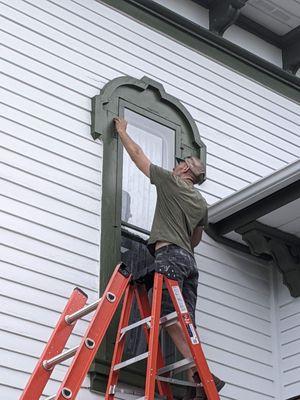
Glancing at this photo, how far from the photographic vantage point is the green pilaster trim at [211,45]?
32.5ft

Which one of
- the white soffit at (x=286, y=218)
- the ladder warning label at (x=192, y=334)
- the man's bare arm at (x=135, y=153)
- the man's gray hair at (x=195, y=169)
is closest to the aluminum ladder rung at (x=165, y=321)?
the ladder warning label at (x=192, y=334)

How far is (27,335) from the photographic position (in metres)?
7.46

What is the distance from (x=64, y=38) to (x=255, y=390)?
3.53 m

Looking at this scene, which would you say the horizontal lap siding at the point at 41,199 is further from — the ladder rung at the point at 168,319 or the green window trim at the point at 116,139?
the ladder rung at the point at 168,319

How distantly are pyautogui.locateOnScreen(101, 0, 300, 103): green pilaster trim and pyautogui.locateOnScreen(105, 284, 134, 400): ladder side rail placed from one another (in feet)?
10.8

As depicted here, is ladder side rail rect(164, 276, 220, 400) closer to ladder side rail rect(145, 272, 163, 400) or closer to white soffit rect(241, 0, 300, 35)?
ladder side rail rect(145, 272, 163, 400)

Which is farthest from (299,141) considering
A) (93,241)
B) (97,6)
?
(93,241)

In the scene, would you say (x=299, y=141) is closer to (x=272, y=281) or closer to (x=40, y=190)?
(x=272, y=281)

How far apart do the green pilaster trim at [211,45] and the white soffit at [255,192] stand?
2041 millimetres

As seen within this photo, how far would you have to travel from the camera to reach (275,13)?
10914 mm

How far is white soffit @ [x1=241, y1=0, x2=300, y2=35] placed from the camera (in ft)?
35.3

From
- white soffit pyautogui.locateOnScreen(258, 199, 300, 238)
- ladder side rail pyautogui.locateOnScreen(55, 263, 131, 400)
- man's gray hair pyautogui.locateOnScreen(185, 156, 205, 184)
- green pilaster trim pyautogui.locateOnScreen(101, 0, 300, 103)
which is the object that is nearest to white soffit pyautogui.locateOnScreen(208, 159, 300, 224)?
white soffit pyautogui.locateOnScreen(258, 199, 300, 238)

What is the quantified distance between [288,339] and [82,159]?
255 cm

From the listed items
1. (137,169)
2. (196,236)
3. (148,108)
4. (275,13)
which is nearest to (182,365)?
(196,236)
